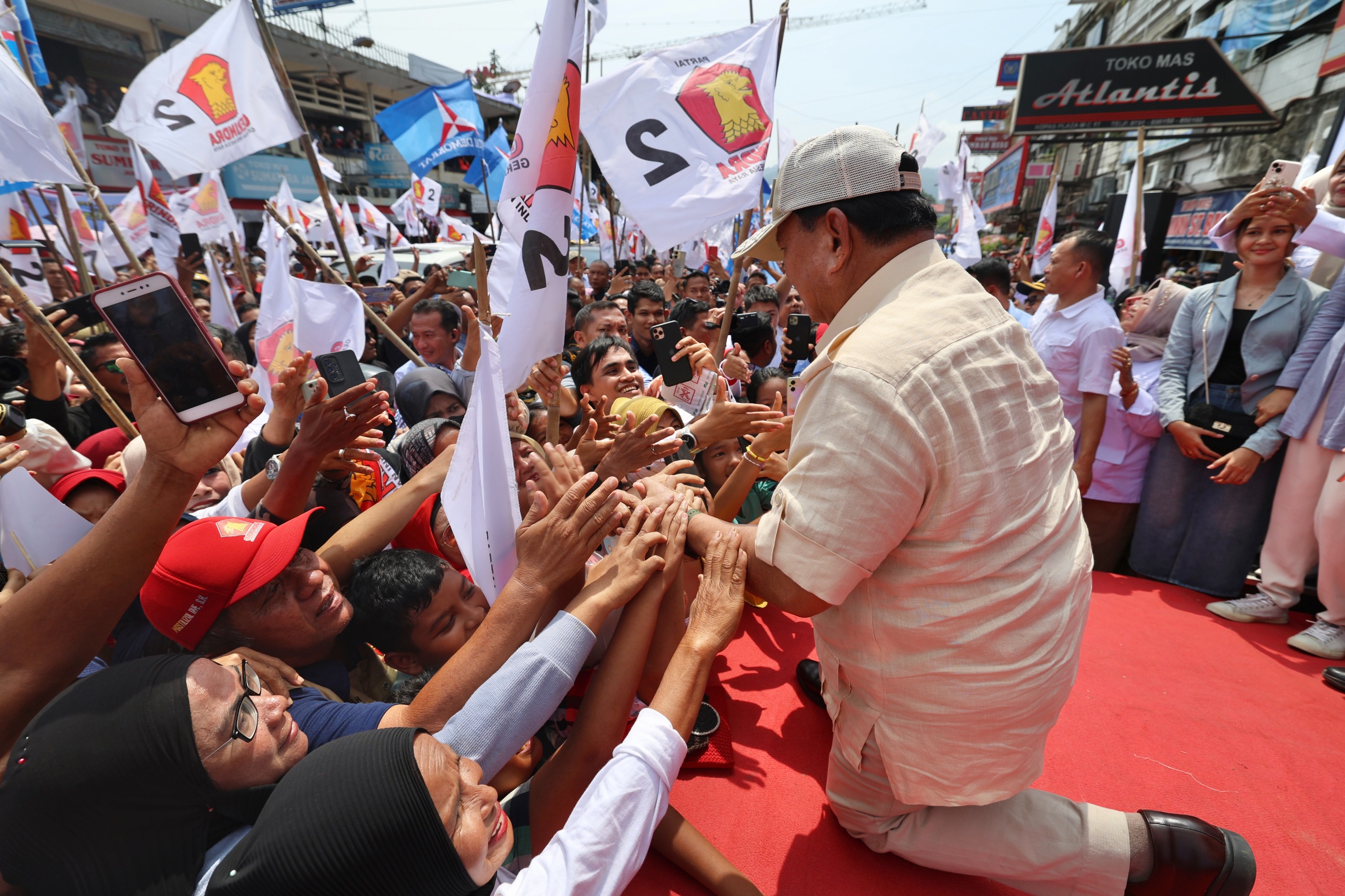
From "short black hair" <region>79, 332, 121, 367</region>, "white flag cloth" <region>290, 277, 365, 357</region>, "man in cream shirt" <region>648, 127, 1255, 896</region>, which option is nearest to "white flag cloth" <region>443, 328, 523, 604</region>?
"man in cream shirt" <region>648, 127, 1255, 896</region>

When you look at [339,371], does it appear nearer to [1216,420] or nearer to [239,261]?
[1216,420]

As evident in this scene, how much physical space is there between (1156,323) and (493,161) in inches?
280

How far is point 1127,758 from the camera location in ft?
7.10

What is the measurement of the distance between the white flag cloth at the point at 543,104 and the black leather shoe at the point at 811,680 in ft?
6.32

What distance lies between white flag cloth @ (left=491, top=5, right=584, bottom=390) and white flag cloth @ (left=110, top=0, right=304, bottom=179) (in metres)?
2.60

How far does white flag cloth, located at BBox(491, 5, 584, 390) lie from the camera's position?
192cm

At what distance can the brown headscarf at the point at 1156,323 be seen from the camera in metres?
4.01

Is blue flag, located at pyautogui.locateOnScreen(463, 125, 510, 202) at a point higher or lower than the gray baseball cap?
higher

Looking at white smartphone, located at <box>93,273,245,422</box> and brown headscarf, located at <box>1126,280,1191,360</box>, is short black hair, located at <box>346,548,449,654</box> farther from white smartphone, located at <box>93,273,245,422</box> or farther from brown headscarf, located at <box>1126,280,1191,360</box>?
brown headscarf, located at <box>1126,280,1191,360</box>

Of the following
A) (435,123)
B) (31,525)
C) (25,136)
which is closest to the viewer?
(31,525)

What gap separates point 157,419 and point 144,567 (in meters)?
0.29

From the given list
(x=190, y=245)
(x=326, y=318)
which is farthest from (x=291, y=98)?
(x=190, y=245)

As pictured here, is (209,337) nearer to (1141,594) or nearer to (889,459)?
(889,459)

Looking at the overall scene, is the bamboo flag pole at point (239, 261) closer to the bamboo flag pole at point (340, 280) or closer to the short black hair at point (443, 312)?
the bamboo flag pole at point (340, 280)
